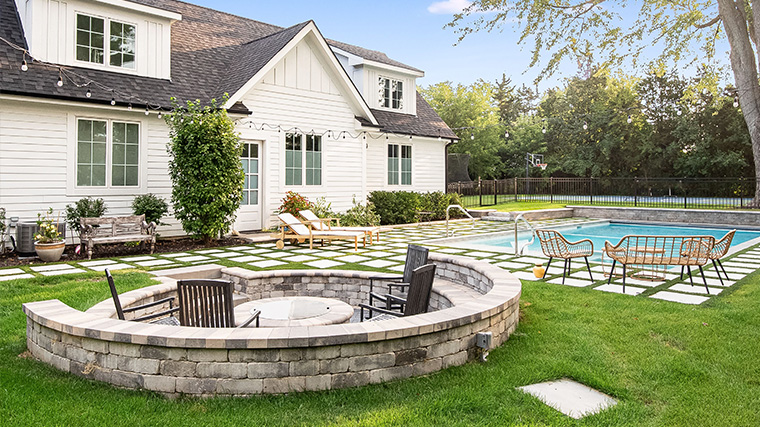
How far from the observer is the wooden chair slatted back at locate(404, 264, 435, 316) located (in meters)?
4.38

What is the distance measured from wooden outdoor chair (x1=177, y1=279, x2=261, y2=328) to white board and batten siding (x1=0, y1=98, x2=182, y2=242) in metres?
8.15

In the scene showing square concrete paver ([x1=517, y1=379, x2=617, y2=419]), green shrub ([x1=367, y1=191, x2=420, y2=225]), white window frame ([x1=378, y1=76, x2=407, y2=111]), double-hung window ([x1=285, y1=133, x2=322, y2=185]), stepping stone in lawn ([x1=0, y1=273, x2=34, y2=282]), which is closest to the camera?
square concrete paver ([x1=517, y1=379, x2=617, y2=419])

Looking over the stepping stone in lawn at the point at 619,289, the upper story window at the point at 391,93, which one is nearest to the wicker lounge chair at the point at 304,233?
the stepping stone in lawn at the point at 619,289

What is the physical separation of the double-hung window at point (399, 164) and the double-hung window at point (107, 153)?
27.9 ft

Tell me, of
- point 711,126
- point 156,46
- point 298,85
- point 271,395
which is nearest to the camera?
point 271,395

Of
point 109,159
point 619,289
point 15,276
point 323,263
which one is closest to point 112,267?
point 15,276

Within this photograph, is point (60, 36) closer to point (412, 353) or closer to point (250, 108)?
point (250, 108)

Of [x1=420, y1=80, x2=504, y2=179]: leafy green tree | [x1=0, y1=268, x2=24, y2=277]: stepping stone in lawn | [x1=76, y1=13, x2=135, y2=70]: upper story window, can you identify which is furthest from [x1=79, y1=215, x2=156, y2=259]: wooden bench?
[x1=420, y1=80, x2=504, y2=179]: leafy green tree

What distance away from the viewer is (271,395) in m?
3.30

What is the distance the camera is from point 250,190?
13.2m

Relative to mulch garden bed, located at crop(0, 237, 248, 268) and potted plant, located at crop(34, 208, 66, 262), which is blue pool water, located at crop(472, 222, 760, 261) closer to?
mulch garden bed, located at crop(0, 237, 248, 268)

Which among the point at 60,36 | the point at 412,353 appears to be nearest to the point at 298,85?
the point at 60,36

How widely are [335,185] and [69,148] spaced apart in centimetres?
683

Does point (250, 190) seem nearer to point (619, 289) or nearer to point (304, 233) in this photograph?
point (304, 233)
